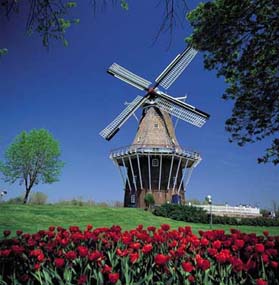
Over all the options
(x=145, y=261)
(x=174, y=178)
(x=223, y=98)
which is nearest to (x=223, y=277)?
(x=145, y=261)

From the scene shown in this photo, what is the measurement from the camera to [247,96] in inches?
463

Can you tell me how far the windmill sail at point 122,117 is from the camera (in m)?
31.1

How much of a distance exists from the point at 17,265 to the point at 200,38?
7.73 metres

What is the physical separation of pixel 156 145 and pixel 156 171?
2371 mm

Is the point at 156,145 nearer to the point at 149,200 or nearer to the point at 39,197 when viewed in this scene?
the point at 149,200

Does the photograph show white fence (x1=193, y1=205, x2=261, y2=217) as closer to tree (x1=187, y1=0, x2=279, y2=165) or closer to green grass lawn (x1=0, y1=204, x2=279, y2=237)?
green grass lawn (x1=0, y1=204, x2=279, y2=237)

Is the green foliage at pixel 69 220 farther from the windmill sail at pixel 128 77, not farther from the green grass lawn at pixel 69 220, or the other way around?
the windmill sail at pixel 128 77

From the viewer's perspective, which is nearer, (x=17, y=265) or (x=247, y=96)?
(x=17, y=265)

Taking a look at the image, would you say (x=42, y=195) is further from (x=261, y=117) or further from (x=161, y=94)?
(x=261, y=117)

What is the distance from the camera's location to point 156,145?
98.4ft

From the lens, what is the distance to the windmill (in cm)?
2955

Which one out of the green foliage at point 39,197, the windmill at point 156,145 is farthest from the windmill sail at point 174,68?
the green foliage at point 39,197

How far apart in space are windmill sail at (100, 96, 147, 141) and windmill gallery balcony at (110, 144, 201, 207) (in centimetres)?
208


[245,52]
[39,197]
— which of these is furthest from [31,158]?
[245,52]
